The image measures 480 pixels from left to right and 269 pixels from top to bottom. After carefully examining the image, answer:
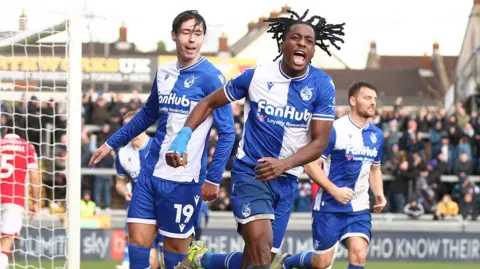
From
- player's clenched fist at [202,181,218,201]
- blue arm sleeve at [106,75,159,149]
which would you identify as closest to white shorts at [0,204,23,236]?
blue arm sleeve at [106,75,159,149]

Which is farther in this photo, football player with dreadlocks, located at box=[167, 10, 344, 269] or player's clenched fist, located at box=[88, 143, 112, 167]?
player's clenched fist, located at box=[88, 143, 112, 167]

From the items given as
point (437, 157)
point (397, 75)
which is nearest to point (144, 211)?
point (437, 157)

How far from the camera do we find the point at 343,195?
982 cm

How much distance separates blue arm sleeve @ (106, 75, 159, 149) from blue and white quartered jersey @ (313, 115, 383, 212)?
6.95 feet

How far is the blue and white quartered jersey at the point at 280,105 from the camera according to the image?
757 cm

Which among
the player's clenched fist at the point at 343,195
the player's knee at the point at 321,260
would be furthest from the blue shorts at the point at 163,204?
the player's knee at the point at 321,260

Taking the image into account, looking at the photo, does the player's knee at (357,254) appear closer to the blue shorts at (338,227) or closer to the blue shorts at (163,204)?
the blue shorts at (338,227)

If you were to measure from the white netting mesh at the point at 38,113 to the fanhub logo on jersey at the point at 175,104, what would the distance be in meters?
1.78

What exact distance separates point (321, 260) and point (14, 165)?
3.75m

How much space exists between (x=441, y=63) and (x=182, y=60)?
25100mm

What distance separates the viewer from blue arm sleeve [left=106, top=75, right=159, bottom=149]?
A: 28.4ft

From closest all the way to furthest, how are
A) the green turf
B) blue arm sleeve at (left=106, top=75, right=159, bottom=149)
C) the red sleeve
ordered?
blue arm sleeve at (left=106, top=75, right=159, bottom=149), the red sleeve, the green turf

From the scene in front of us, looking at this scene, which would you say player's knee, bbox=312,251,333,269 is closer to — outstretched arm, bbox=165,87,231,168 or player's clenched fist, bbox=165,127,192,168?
outstretched arm, bbox=165,87,231,168

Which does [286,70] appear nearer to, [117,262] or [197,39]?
[197,39]
